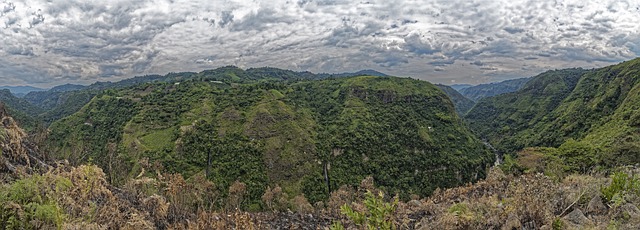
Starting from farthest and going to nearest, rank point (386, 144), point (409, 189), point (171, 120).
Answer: point (386, 144) → point (171, 120) → point (409, 189)

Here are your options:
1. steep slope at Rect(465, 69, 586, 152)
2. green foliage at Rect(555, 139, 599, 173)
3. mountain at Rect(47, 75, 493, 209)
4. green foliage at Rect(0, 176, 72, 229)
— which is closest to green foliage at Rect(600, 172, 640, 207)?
green foliage at Rect(0, 176, 72, 229)

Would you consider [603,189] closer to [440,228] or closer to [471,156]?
[440,228]

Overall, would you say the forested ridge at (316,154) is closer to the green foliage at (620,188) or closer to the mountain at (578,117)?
the green foliage at (620,188)

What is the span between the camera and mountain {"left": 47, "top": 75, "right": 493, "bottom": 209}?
225ft

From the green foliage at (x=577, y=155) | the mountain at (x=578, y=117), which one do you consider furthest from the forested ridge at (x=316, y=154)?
the mountain at (x=578, y=117)

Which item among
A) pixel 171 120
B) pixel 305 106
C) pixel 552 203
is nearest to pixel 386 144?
pixel 305 106

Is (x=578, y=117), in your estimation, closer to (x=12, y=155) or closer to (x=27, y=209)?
(x=12, y=155)

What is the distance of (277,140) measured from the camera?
252 feet

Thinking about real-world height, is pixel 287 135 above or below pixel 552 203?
below

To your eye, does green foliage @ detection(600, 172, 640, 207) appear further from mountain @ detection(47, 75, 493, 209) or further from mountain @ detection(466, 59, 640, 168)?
mountain @ detection(47, 75, 493, 209)

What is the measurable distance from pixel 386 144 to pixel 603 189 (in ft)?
268

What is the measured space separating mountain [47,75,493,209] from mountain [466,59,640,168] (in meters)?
21.4

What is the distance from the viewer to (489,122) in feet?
573

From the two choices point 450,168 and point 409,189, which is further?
point 450,168
